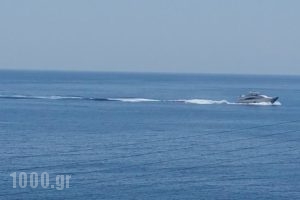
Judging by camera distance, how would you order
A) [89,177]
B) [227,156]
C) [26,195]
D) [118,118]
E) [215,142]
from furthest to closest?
[118,118] < [215,142] < [227,156] < [89,177] < [26,195]

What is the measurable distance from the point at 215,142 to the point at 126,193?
91.5ft

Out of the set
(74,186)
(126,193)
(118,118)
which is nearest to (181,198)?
(126,193)

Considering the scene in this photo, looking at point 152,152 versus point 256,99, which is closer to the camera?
point 152,152

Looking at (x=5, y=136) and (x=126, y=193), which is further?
(x=5, y=136)

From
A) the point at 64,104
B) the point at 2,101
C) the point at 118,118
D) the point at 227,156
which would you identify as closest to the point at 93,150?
the point at 227,156

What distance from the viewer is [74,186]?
54.8 m

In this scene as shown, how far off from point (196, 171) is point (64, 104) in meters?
71.3

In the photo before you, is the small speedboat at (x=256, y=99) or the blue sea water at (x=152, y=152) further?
the small speedboat at (x=256, y=99)

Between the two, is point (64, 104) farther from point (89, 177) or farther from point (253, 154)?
point (89, 177)

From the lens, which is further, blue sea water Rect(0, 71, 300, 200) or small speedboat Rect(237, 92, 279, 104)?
small speedboat Rect(237, 92, 279, 104)

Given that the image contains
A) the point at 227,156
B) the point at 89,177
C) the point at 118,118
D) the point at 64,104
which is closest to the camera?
the point at 89,177

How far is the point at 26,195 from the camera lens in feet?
169

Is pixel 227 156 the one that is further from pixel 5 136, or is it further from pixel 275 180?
pixel 5 136

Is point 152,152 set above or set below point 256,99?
above
